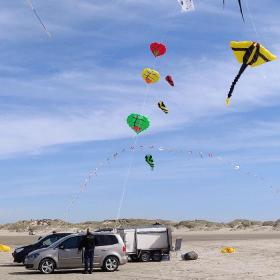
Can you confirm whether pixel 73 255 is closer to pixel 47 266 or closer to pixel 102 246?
pixel 47 266

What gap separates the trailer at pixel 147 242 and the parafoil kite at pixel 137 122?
527 centimetres

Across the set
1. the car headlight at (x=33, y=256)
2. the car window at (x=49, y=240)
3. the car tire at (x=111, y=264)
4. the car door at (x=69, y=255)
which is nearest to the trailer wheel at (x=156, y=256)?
the car window at (x=49, y=240)

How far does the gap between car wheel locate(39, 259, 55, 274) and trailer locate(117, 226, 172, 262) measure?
6793 mm

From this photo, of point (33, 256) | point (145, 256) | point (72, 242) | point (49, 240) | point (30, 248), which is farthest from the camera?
point (145, 256)

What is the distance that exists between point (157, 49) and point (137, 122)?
13.3 feet

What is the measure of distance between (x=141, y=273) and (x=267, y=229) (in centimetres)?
8164

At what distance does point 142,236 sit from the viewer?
31016 mm

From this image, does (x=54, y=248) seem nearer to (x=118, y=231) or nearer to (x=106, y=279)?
(x=106, y=279)

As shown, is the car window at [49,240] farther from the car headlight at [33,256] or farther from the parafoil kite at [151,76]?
the parafoil kite at [151,76]

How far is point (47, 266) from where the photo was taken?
79.7ft

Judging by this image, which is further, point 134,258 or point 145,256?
point 134,258

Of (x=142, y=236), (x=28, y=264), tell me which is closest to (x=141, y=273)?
(x=28, y=264)

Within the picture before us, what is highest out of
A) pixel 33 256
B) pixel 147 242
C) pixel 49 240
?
pixel 147 242

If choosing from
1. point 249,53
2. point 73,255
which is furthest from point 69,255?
point 249,53
